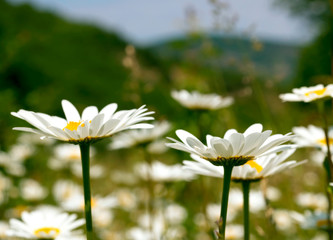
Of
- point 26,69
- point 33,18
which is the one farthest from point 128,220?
point 33,18

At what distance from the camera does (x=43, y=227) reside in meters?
1.22

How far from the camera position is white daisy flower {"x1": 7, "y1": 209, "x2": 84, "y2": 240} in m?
1.11

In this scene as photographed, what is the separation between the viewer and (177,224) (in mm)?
2711

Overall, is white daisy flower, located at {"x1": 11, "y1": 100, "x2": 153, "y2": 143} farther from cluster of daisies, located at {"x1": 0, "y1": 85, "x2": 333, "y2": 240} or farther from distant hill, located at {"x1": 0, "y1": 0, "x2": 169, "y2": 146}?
distant hill, located at {"x1": 0, "y1": 0, "x2": 169, "y2": 146}

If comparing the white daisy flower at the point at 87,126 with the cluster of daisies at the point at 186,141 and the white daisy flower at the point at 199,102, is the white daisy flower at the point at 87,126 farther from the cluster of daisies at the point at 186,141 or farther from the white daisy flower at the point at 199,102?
the white daisy flower at the point at 199,102

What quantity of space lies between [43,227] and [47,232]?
8 cm

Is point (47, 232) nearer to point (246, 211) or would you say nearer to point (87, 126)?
point (87, 126)

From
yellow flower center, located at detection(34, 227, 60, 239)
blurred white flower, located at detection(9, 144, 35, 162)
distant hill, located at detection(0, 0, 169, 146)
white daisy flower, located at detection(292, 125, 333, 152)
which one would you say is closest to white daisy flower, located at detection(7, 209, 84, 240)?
yellow flower center, located at detection(34, 227, 60, 239)

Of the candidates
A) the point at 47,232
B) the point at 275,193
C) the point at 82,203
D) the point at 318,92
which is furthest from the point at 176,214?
the point at 318,92

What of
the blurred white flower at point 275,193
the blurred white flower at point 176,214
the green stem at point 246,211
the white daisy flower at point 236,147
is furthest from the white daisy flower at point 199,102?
the blurred white flower at point 275,193

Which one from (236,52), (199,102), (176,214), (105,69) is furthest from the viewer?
(105,69)

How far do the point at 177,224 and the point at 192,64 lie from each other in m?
1.05

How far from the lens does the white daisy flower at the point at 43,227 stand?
111 centimetres

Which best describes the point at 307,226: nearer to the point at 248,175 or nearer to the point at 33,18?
the point at 248,175
